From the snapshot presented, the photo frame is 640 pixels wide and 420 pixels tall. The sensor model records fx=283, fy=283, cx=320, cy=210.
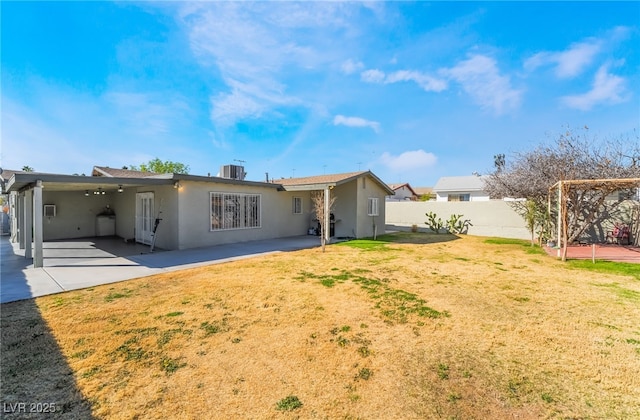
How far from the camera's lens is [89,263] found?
901cm

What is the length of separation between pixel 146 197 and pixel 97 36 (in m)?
6.94

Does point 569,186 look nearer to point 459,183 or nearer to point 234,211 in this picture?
point 234,211

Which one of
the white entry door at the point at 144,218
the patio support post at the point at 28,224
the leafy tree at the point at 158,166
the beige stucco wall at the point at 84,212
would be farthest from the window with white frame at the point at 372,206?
the leafy tree at the point at 158,166

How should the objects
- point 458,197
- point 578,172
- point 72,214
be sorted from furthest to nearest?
1. point 458,197
2. point 72,214
3. point 578,172

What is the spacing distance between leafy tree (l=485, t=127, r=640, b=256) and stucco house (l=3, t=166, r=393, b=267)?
733 cm

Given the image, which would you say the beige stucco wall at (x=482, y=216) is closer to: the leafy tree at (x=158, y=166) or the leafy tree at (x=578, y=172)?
the leafy tree at (x=578, y=172)

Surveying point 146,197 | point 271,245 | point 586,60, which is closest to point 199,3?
point 146,197

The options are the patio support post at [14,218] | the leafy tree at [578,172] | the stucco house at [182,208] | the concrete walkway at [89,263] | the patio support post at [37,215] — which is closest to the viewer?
the concrete walkway at [89,263]

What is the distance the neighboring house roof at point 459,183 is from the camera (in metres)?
31.9

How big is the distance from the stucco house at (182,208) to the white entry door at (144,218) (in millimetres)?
45

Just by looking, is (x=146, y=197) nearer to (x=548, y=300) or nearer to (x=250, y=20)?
(x=250, y=20)

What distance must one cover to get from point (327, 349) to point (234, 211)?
10.3 meters

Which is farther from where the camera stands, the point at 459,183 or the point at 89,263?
the point at 459,183

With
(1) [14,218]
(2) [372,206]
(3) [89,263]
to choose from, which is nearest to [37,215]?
(3) [89,263]
